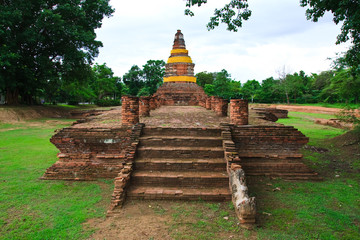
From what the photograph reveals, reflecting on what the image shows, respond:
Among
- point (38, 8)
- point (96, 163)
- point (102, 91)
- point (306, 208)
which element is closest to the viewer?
point (306, 208)

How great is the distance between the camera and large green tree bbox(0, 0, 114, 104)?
16203mm

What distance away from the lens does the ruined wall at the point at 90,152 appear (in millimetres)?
5449

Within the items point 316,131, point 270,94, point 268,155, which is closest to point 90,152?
point 268,155

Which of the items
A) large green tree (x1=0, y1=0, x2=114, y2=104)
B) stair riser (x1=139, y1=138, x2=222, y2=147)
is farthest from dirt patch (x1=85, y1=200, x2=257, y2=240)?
large green tree (x1=0, y1=0, x2=114, y2=104)

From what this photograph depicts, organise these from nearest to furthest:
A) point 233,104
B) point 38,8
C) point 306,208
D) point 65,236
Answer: point 65,236, point 306,208, point 233,104, point 38,8

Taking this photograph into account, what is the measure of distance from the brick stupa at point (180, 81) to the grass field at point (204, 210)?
11.9 meters

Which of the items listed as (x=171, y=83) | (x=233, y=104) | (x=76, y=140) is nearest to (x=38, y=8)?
(x=171, y=83)

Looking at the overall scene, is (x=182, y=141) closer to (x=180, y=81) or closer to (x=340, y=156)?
(x=340, y=156)

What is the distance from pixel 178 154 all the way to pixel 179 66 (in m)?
14.4

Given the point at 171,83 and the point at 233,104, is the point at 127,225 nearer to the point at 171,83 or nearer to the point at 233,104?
the point at 233,104

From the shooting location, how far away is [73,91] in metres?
35.0

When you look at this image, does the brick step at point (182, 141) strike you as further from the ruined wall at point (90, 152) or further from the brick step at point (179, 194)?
the brick step at point (179, 194)

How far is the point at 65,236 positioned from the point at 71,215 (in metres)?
A: 0.56

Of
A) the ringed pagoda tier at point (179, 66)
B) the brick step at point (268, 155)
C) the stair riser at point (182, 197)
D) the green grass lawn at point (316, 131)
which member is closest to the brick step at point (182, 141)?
the brick step at point (268, 155)
